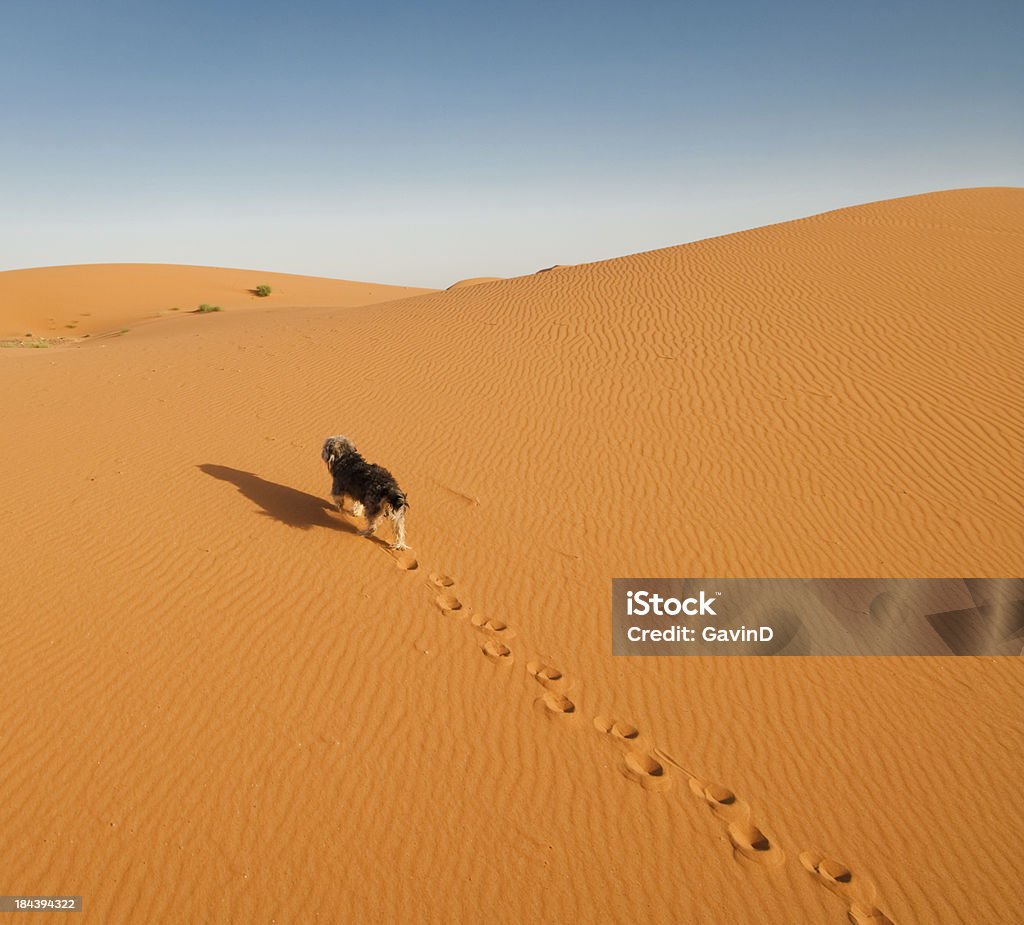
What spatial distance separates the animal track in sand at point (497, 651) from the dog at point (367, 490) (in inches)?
65.1

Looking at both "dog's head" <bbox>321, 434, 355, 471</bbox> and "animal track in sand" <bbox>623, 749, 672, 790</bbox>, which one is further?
"dog's head" <bbox>321, 434, 355, 471</bbox>

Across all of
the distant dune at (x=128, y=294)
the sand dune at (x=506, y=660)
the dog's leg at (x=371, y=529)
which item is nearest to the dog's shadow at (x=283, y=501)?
the sand dune at (x=506, y=660)

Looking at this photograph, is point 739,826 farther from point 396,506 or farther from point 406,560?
point 396,506

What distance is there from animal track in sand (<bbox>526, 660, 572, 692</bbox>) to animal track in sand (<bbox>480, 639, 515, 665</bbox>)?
19cm

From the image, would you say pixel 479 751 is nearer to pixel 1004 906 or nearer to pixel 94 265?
pixel 1004 906

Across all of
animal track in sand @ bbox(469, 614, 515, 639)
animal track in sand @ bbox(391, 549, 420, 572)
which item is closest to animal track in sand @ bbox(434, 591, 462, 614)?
animal track in sand @ bbox(469, 614, 515, 639)

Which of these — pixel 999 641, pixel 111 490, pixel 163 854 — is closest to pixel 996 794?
pixel 999 641

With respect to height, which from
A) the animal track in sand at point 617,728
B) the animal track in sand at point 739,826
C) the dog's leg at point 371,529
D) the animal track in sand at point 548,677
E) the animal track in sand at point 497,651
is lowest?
the animal track in sand at point 739,826

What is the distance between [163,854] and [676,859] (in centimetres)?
305

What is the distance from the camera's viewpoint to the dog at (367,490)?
6074 mm

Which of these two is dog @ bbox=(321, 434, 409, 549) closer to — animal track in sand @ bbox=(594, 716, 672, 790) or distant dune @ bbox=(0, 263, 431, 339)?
animal track in sand @ bbox=(594, 716, 672, 790)

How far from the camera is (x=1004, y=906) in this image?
3.44 metres

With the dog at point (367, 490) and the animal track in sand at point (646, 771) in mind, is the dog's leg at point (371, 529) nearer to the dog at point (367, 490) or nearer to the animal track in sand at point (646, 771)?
the dog at point (367, 490)

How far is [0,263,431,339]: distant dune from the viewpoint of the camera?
30219 millimetres
